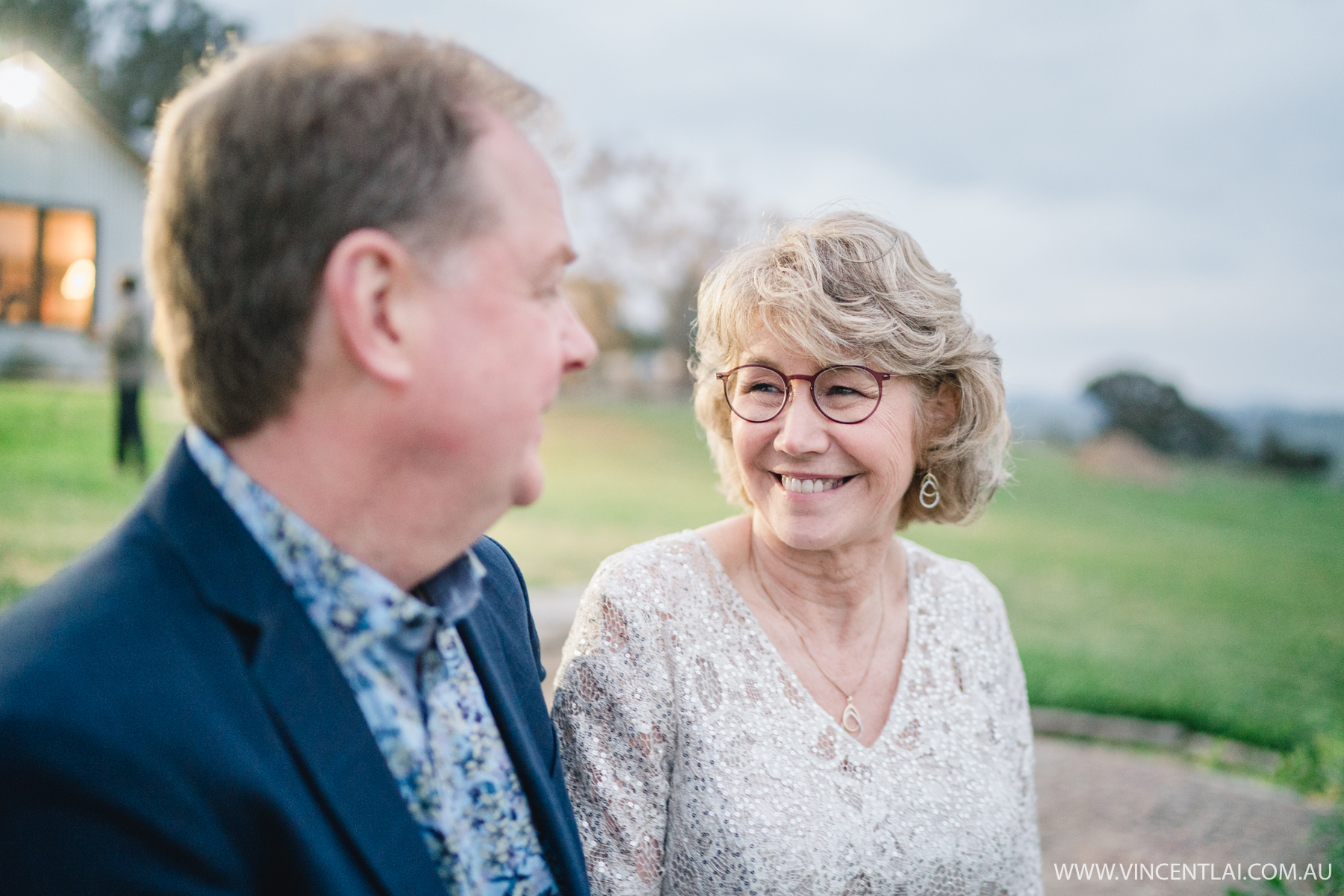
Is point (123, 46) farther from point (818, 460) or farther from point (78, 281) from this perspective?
point (818, 460)

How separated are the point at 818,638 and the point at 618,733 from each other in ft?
2.21

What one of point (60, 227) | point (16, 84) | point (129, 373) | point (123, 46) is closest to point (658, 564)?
point (129, 373)

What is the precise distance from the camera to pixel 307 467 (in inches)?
48.4

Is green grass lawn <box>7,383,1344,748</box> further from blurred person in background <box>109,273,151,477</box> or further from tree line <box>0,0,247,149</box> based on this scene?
tree line <box>0,0,247,149</box>

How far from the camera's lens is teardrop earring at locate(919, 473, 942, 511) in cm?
263

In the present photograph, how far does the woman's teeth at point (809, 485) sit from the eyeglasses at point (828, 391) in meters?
0.16

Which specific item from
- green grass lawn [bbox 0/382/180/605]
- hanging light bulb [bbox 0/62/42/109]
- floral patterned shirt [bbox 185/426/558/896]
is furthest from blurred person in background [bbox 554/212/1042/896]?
hanging light bulb [bbox 0/62/42/109]

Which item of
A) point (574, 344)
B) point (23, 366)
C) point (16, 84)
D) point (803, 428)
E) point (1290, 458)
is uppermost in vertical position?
point (16, 84)

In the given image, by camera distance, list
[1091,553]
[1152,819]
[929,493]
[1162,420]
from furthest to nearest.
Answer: [1162,420], [1091,553], [1152,819], [929,493]

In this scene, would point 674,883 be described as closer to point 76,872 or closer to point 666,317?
point 76,872

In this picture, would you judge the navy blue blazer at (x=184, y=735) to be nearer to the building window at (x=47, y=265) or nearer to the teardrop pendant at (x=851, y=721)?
the teardrop pendant at (x=851, y=721)

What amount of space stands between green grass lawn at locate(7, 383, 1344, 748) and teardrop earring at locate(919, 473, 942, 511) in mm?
638

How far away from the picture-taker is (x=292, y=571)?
4.10 ft

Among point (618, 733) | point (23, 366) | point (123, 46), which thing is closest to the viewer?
point (618, 733)
